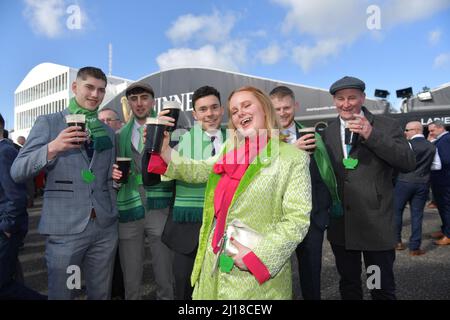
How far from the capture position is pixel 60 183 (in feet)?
8.77

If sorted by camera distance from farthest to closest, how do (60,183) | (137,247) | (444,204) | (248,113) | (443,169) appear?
(443,169)
(444,204)
(137,247)
(60,183)
(248,113)

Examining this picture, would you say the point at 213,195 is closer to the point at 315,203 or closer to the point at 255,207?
the point at 255,207

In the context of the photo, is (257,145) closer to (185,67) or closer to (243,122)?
(243,122)

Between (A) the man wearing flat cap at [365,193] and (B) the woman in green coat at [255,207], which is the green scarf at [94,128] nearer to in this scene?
(B) the woman in green coat at [255,207]

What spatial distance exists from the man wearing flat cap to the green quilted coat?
1.10 metres

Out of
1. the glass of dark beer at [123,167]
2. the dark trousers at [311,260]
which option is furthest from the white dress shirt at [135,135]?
the dark trousers at [311,260]

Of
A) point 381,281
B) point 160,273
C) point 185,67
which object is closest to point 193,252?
point 160,273

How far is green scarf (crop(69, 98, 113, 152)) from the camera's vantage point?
2814mm

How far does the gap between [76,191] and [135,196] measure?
0.59m

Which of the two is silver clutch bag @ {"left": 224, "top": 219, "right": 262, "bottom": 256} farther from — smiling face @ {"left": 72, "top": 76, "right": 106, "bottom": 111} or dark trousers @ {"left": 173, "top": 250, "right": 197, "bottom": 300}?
smiling face @ {"left": 72, "top": 76, "right": 106, "bottom": 111}

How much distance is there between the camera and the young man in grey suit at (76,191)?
2592mm

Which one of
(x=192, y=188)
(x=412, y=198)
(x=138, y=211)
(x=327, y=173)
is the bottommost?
(x=412, y=198)

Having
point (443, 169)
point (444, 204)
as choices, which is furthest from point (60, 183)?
point (443, 169)

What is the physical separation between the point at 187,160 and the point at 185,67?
1510 cm
